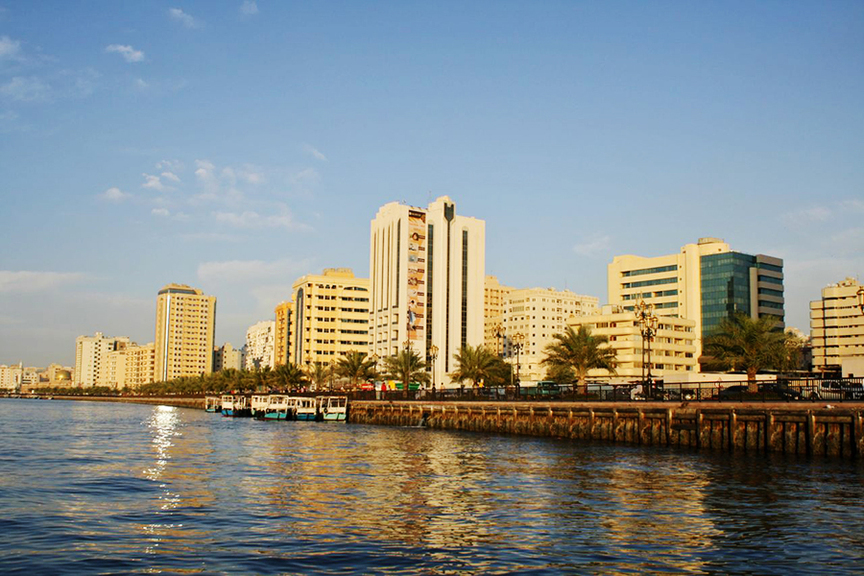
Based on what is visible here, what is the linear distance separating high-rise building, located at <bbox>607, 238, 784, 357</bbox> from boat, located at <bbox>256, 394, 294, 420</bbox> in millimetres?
78522

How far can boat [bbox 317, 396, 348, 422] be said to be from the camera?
106m

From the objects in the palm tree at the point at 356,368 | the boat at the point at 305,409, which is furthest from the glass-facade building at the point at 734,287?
the boat at the point at 305,409

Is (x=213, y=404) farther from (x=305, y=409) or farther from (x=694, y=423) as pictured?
(x=694, y=423)

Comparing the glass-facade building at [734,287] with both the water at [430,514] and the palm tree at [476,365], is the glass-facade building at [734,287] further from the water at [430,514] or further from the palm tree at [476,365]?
the water at [430,514]

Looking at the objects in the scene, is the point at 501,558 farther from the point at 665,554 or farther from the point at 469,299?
the point at 469,299

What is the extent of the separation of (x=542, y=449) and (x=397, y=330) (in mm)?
140726

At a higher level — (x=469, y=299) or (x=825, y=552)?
(x=469, y=299)

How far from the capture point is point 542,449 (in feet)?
175

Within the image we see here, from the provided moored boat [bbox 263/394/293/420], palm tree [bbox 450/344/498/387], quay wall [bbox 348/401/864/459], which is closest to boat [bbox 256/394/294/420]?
moored boat [bbox 263/394/293/420]

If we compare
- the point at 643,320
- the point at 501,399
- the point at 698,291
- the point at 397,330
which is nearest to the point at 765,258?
the point at 698,291

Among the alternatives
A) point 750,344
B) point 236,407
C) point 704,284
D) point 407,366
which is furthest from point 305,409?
point 704,284

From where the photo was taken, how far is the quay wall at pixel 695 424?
4322cm

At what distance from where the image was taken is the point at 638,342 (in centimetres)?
13812

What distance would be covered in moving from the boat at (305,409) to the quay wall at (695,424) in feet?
103
